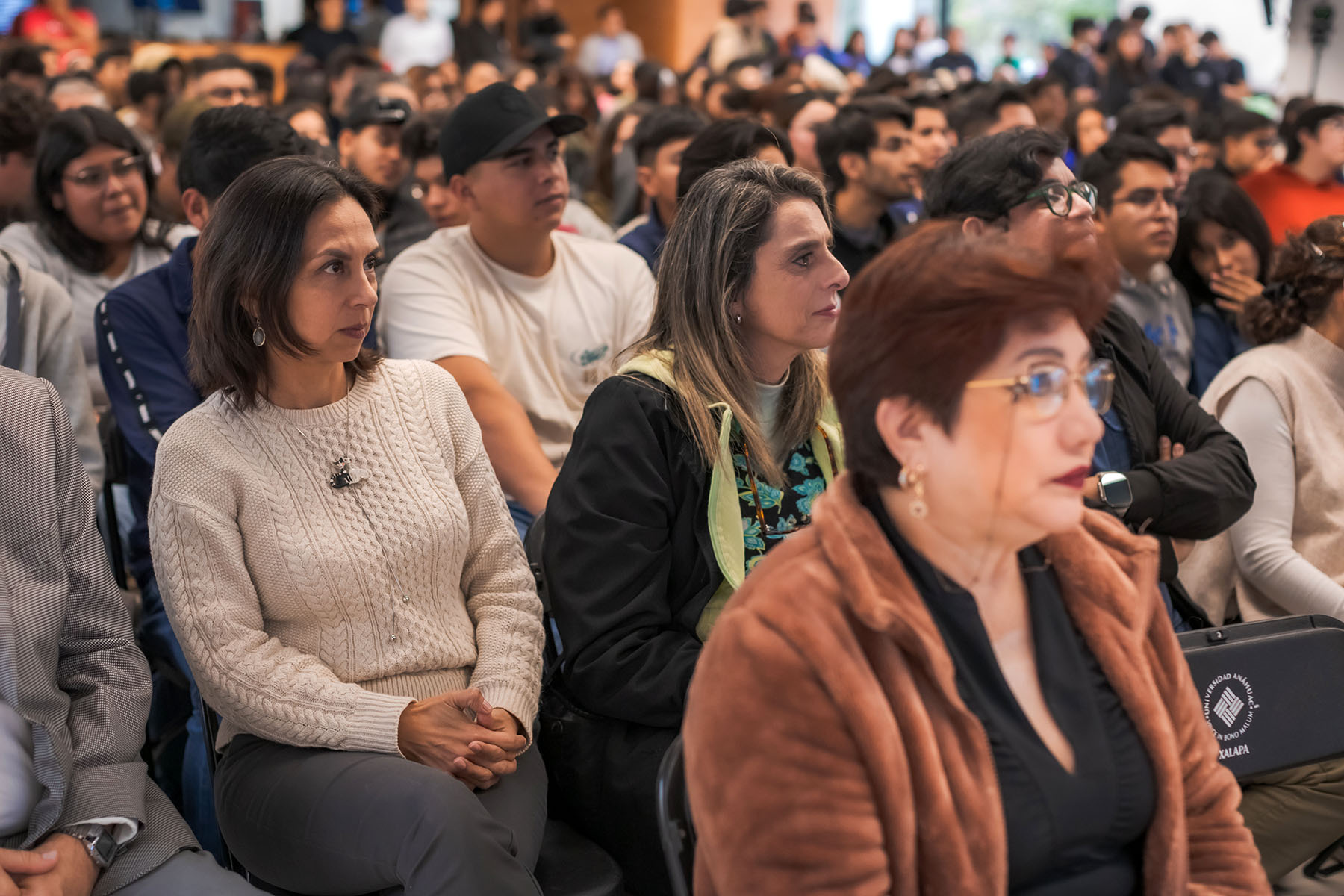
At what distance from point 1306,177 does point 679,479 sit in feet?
15.7

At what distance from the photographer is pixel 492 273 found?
311 cm

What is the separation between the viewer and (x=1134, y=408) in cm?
254

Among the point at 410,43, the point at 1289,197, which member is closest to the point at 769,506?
the point at 1289,197

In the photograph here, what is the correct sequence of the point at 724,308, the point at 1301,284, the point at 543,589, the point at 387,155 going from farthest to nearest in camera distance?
1. the point at 387,155
2. the point at 1301,284
3. the point at 543,589
4. the point at 724,308

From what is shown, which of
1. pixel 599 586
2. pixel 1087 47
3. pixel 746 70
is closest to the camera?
pixel 599 586

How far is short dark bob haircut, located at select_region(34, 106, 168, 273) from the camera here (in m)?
3.15

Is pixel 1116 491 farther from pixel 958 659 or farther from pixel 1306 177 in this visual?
pixel 1306 177

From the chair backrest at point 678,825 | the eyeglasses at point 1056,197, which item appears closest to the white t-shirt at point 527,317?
the eyeglasses at point 1056,197

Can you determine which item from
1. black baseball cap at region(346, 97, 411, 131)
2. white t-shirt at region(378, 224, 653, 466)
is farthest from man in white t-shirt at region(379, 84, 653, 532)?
black baseball cap at region(346, 97, 411, 131)

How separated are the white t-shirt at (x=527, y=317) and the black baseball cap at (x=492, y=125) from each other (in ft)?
0.65

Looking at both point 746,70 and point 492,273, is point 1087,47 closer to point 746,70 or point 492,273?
point 746,70

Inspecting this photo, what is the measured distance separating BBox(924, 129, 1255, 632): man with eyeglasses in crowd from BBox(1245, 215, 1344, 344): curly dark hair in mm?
251

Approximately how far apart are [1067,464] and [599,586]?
87 cm

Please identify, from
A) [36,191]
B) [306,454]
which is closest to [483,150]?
[36,191]
